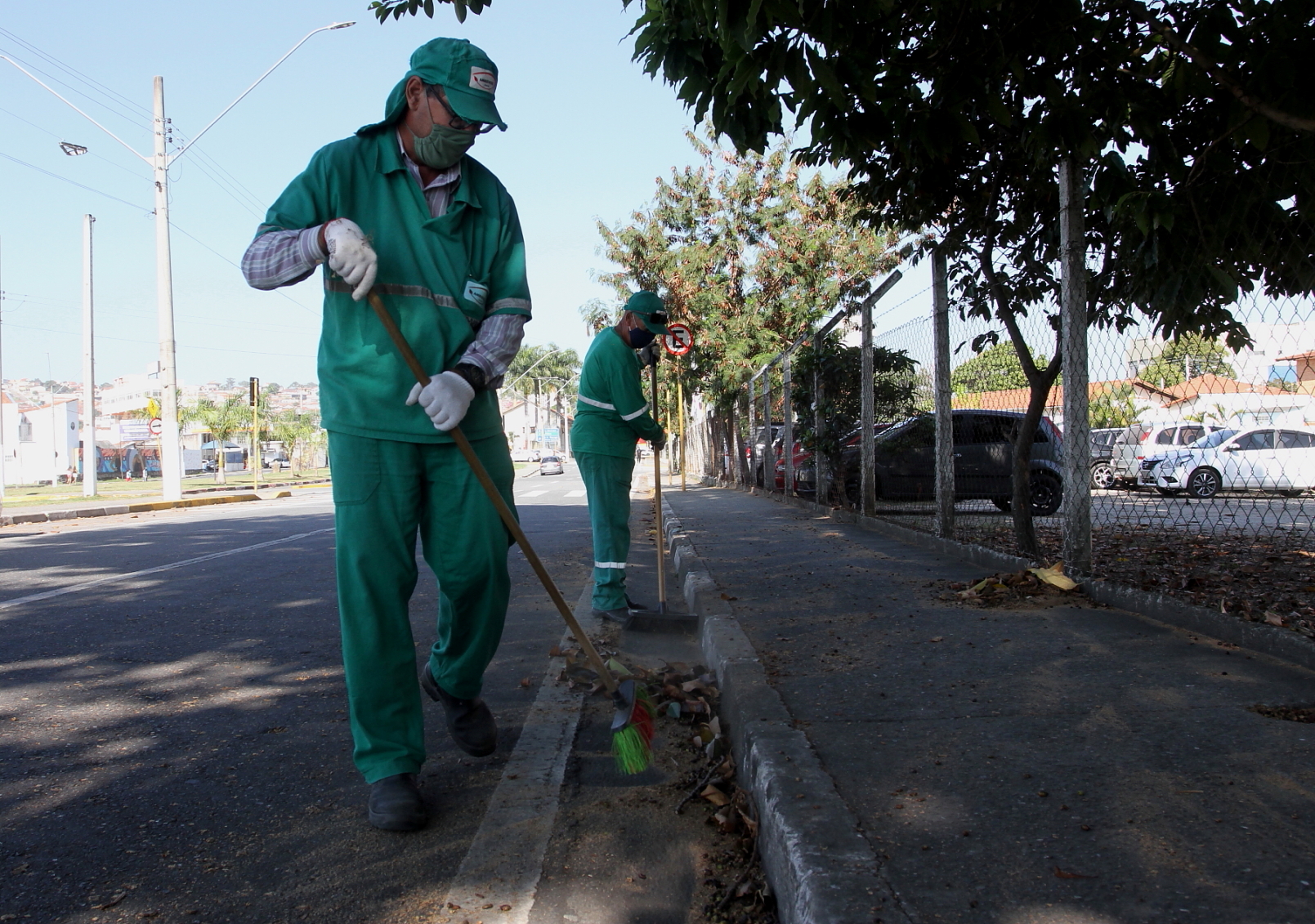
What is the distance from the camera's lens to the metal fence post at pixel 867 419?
9.83m

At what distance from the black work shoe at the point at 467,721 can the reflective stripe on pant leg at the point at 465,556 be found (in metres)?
0.04

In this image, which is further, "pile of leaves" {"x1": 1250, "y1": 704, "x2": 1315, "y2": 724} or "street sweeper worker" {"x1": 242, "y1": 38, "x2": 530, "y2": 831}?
"pile of leaves" {"x1": 1250, "y1": 704, "x2": 1315, "y2": 724}

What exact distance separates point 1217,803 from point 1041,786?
0.39 m

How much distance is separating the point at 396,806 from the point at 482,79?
1965mm

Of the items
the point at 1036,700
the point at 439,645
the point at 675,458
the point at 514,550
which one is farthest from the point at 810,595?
the point at 675,458

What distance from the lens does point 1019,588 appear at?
5219 mm

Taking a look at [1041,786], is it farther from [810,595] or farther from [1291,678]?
[810,595]

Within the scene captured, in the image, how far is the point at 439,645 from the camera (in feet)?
10.1

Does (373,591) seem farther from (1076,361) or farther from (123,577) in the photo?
(123,577)

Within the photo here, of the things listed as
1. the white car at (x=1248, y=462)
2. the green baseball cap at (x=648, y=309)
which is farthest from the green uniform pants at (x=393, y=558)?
the white car at (x=1248, y=462)

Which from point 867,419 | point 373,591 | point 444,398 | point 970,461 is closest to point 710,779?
point 373,591

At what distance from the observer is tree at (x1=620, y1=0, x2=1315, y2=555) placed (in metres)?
4.03

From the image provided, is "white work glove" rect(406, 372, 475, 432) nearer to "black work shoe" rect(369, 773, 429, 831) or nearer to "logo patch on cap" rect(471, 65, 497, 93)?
"logo patch on cap" rect(471, 65, 497, 93)

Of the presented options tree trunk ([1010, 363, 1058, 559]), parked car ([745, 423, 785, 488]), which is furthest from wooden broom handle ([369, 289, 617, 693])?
parked car ([745, 423, 785, 488])
